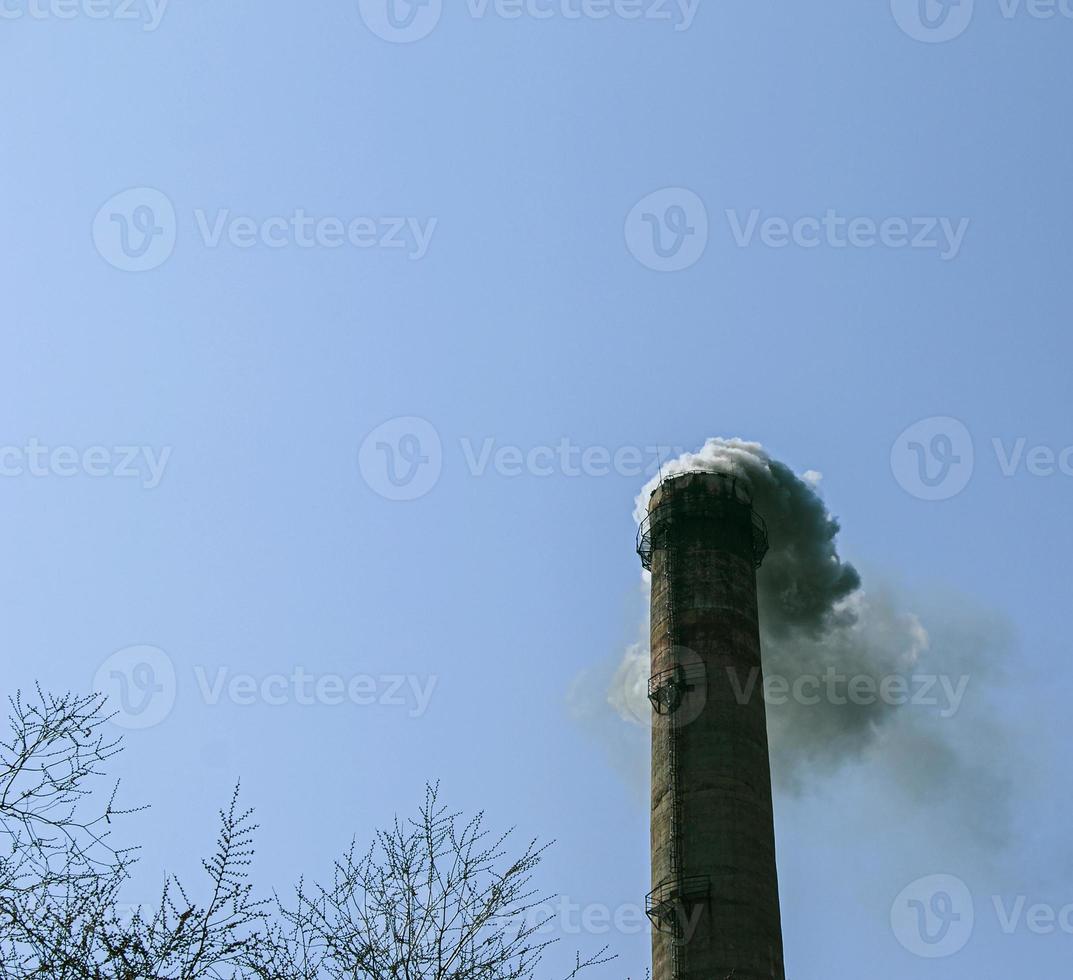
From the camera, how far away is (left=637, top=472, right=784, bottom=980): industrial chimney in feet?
93.2

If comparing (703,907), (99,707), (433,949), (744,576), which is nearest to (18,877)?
(99,707)

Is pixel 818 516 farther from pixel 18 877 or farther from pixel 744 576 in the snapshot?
pixel 18 877

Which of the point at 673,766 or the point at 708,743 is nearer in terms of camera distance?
the point at 708,743

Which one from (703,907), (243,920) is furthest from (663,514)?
(243,920)

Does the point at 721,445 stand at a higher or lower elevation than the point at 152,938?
higher

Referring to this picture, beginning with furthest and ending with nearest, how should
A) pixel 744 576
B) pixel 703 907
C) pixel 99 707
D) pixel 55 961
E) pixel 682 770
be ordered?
pixel 744 576 → pixel 682 770 → pixel 703 907 → pixel 99 707 → pixel 55 961

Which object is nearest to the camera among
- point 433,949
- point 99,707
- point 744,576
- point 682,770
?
point 99,707

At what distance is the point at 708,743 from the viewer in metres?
30.9

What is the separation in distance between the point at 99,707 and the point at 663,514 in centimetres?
2620

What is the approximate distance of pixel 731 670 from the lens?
3212 centimetres

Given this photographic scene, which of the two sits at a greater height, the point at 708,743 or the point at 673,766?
the point at 708,743

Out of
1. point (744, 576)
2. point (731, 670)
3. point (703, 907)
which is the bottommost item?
point (703, 907)

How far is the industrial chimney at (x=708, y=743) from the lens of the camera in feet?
93.2

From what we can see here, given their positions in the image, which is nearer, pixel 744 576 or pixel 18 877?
pixel 18 877
